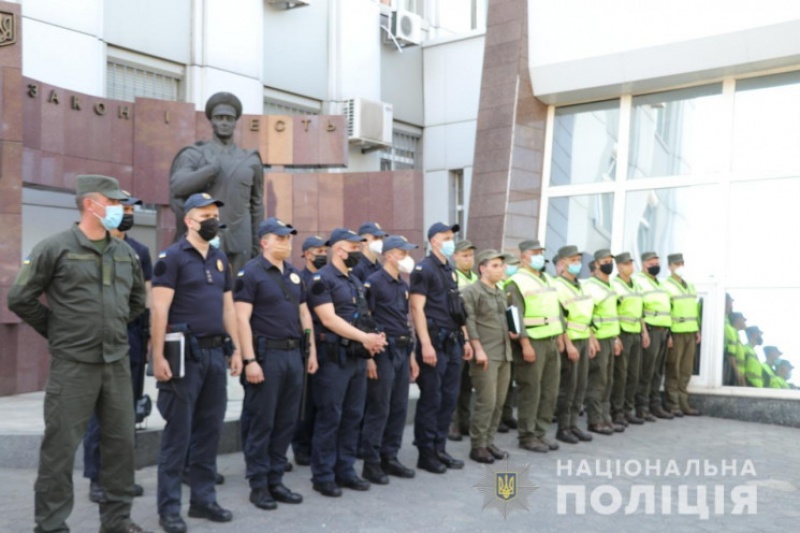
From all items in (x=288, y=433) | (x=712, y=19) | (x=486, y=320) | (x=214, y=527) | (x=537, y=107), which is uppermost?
(x=712, y=19)

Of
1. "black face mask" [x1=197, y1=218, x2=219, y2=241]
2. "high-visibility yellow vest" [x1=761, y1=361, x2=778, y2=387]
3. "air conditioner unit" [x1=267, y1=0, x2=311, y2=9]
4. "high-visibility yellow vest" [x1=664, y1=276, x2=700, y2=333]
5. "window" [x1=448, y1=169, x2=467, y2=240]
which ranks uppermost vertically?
"air conditioner unit" [x1=267, y1=0, x2=311, y2=9]

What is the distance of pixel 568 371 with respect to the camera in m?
8.59

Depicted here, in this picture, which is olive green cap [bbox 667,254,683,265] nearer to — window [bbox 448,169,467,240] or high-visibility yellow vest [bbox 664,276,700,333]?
high-visibility yellow vest [bbox 664,276,700,333]

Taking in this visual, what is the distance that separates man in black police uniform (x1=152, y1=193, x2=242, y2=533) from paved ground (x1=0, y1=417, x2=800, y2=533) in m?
0.22

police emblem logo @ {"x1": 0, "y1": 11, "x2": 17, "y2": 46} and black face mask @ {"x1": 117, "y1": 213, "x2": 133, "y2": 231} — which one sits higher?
police emblem logo @ {"x1": 0, "y1": 11, "x2": 17, "y2": 46}

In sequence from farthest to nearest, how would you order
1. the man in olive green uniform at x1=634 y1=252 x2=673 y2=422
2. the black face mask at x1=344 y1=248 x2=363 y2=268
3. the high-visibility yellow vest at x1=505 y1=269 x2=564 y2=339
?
the man in olive green uniform at x1=634 y1=252 x2=673 y2=422 → the high-visibility yellow vest at x1=505 y1=269 x2=564 y2=339 → the black face mask at x1=344 y1=248 x2=363 y2=268

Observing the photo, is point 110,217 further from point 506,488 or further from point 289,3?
point 289,3

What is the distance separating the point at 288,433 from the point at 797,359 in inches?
264

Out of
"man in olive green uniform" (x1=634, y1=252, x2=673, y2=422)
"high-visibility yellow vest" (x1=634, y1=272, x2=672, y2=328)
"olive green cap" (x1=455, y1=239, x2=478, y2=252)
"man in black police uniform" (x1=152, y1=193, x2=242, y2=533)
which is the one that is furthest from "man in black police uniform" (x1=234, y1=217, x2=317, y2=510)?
"high-visibility yellow vest" (x1=634, y1=272, x2=672, y2=328)

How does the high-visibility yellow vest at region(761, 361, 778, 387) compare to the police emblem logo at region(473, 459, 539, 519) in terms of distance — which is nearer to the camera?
the police emblem logo at region(473, 459, 539, 519)

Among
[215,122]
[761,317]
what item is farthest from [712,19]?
[215,122]

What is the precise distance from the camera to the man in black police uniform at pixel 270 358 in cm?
542

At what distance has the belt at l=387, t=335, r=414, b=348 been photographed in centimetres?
636

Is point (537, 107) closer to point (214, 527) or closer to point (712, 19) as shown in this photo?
point (712, 19)
